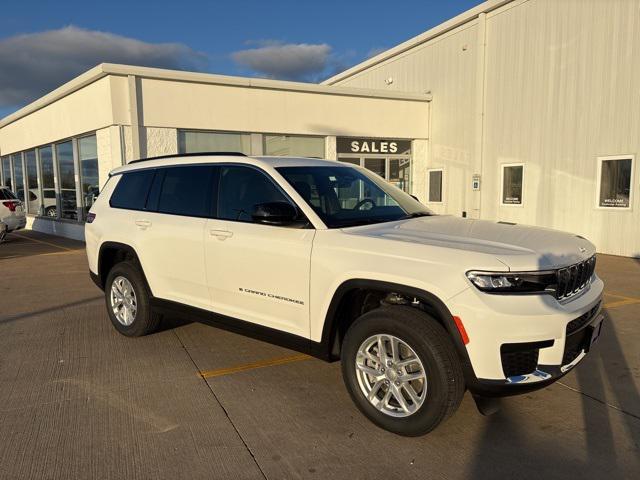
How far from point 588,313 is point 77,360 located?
4325mm

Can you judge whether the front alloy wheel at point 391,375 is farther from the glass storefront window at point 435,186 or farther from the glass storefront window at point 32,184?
the glass storefront window at point 32,184

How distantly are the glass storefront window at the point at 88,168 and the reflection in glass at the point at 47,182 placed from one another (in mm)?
3034

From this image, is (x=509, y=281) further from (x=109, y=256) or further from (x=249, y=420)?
(x=109, y=256)

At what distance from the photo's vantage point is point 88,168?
14438 millimetres

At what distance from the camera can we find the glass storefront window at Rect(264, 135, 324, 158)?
46.8 feet

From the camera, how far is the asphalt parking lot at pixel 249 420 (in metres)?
3.01

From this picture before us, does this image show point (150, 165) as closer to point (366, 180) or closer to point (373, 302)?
point (366, 180)

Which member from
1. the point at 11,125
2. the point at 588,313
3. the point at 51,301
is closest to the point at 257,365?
the point at 588,313

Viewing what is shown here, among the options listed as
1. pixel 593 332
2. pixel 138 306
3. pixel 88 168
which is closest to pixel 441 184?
pixel 88 168

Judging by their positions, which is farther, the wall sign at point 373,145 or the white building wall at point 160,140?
the wall sign at point 373,145

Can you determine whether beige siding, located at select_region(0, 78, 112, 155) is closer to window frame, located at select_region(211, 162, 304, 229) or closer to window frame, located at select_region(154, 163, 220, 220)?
window frame, located at select_region(154, 163, 220, 220)

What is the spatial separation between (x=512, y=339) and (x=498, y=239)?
769mm

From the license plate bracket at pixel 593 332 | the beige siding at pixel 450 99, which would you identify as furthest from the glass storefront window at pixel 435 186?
the license plate bracket at pixel 593 332

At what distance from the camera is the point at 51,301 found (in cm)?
727
